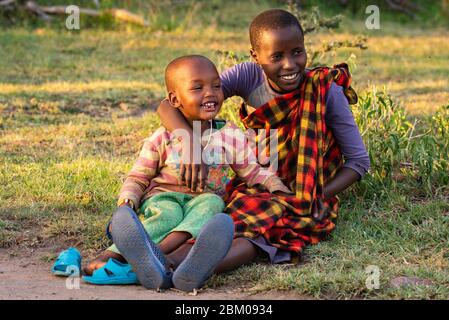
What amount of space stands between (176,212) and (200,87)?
560 mm

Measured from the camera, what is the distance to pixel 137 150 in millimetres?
5922

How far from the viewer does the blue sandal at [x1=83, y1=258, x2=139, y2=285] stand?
3701 millimetres

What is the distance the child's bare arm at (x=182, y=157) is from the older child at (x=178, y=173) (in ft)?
0.11

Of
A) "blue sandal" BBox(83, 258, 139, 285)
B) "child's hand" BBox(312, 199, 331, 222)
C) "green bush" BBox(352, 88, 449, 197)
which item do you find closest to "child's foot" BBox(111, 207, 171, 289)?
"blue sandal" BBox(83, 258, 139, 285)

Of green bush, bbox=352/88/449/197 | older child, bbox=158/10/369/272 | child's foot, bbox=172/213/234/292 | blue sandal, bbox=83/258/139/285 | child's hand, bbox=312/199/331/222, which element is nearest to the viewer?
child's foot, bbox=172/213/234/292

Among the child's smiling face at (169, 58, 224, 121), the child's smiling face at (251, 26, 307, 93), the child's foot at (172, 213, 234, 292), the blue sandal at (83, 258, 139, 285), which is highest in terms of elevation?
the child's smiling face at (251, 26, 307, 93)

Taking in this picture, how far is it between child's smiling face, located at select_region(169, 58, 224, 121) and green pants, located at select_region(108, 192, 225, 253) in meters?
0.37

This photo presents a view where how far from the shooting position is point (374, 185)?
481cm

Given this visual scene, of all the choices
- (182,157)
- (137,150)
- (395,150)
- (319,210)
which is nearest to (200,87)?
(182,157)

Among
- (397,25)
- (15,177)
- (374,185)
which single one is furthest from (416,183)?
(397,25)

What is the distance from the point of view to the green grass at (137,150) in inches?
155

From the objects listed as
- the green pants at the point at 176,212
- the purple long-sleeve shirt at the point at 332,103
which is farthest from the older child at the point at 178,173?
the purple long-sleeve shirt at the point at 332,103

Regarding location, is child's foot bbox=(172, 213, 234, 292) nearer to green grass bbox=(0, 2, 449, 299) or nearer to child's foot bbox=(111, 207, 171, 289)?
child's foot bbox=(111, 207, 171, 289)

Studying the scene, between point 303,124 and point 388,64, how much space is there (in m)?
5.06
